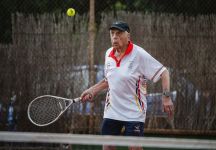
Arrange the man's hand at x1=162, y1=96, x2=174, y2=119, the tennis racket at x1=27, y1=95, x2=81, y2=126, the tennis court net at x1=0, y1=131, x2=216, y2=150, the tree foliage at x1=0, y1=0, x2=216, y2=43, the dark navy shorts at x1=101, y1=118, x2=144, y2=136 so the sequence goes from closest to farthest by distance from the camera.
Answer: the tennis court net at x1=0, y1=131, x2=216, y2=150 → the man's hand at x1=162, y1=96, x2=174, y2=119 → the dark navy shorts at x1=101, y1=118, x2=144, y2=136 → the tennis racket at x1=27, y1=95, x2=81, y2=126 → the tree foliage at x1=0, y1=0, x2=216, y2=43

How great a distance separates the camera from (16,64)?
8.52 metres

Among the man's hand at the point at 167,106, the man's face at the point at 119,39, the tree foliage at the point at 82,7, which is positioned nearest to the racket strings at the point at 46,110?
the man's face at the point at 119,39

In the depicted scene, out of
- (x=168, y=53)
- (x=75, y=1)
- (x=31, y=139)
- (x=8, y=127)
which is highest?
(x=75, y=1)

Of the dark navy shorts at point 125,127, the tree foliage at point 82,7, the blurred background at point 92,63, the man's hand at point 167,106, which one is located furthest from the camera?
the tree foliage at point 82,7

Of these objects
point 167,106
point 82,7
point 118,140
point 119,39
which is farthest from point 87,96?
point 82,7

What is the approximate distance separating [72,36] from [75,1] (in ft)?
6.37

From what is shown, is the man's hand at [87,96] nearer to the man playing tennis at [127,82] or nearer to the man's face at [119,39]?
the man playing tennis at [127,82]

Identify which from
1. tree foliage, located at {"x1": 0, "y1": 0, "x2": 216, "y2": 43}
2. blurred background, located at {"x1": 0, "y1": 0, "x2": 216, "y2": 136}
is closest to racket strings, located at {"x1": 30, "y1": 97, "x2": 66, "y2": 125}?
blurred background, located at {"x1": 0, "y1": 0, "x2": 216, "y2": 136}

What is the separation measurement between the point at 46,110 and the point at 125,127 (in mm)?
917

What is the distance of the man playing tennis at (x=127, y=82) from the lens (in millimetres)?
5367

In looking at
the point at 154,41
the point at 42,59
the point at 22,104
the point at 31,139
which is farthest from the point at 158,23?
the point at 31,139

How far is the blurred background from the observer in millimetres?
8523

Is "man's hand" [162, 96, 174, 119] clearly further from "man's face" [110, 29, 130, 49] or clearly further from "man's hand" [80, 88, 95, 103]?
"man's hand" [80, 88, 95, 103]

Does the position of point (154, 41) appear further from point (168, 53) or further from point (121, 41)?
point (121, 41)
